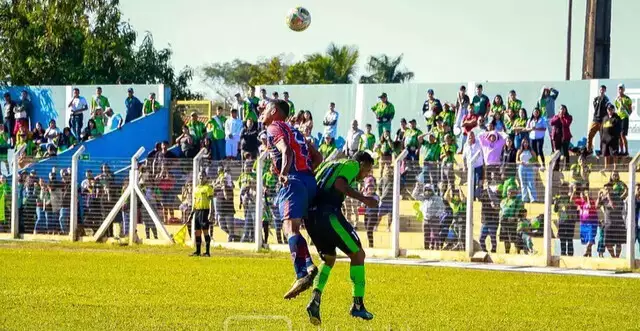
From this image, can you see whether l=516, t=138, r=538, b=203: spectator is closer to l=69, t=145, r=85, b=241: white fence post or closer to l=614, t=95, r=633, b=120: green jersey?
l=614, t=95, r=633, b=120: green jersey

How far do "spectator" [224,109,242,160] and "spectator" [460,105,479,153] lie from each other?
673cm

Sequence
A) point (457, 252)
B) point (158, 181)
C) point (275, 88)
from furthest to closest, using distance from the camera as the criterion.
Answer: point (275, 88) → point (158, 181) → point (457, 252)

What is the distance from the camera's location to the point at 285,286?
18359 mm

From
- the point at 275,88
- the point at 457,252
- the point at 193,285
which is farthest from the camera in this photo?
the point at 275,88

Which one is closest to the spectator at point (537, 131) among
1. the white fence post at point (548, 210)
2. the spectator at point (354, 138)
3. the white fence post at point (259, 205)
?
the spectator at point (354, 138)

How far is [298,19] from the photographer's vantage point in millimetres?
29688

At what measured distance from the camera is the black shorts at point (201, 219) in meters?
26.4

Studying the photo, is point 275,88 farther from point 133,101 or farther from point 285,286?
point 285,286

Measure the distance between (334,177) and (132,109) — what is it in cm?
2597

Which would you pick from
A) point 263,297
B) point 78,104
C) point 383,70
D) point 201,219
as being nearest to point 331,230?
point 263,297

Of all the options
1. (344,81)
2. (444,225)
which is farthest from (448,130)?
(344,81)

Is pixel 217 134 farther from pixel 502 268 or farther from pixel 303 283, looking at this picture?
pixel 303 283

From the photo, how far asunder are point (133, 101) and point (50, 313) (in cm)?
2463

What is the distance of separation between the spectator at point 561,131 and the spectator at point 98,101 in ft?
51.1
